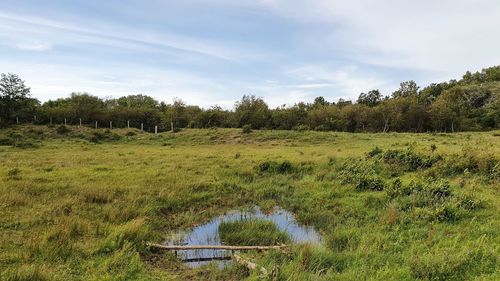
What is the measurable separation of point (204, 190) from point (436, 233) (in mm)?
9931

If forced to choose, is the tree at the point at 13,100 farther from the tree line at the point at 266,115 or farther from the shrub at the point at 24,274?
the shrub at the point at 24,274

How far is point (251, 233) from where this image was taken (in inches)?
423

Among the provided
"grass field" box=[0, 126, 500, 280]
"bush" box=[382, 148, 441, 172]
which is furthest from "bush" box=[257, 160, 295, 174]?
"bush" box=[382, 148, 441, 172]

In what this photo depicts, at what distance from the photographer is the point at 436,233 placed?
9367 mm

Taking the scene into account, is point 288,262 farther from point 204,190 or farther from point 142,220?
point 204,190

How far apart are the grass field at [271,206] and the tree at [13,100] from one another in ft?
148

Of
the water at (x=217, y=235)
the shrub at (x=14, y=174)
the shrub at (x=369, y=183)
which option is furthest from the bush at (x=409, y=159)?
the shrub at (x=14, y=174)

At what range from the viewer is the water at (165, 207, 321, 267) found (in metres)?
9.23

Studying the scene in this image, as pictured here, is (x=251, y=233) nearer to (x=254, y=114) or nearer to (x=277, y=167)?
(x=277, y=167)

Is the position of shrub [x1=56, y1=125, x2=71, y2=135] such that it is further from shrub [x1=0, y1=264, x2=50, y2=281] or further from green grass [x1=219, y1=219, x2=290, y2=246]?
shrub [x1=0, y1=264, x2=50, y2=281]

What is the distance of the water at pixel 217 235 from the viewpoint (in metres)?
9.23

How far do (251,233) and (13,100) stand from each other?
6351cm

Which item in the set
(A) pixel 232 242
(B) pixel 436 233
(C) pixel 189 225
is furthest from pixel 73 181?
(B) pixel 436 233

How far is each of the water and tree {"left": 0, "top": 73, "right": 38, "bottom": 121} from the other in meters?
→ 58.9
